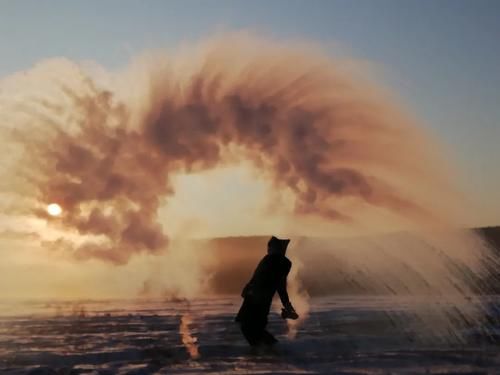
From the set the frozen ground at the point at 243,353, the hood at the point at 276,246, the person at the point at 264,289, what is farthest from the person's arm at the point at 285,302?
the frozen ground at the point at 243,353

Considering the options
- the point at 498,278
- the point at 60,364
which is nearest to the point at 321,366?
the point at 60,364

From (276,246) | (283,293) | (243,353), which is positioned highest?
(276,246)

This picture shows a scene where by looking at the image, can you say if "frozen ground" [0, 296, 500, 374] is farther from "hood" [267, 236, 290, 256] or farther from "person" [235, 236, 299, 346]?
"hood" [267, 236, 290, 256]

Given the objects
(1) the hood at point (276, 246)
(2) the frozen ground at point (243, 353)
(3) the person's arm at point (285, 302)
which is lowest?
(2) the frozen ground at point (243, 353)

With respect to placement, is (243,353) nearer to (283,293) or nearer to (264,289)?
(264,289)

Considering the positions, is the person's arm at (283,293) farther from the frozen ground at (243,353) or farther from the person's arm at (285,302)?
the frozen ground at (243,353)

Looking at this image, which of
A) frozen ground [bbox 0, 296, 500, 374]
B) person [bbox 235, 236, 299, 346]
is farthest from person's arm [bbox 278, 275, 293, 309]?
frozen ground [bbox 0, 296, 500, 374]

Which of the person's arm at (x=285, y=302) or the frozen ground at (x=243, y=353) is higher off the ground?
the person's arm at (x=285, y=302)

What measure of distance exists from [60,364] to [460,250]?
4607 centimetres

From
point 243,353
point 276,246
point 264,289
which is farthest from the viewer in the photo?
point 243,353

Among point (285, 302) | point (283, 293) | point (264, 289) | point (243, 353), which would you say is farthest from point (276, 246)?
point (243, 353)

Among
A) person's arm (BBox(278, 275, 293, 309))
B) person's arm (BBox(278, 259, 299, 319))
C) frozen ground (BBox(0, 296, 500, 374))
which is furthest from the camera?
person's arm (BBox(278, 275, 293, 309))

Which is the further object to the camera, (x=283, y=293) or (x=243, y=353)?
(x=243, y=353)

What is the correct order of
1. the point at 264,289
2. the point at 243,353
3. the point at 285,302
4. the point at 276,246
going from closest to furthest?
the point at 285,302, the point at 264,289, the point at 276,246, the point at 243,353
